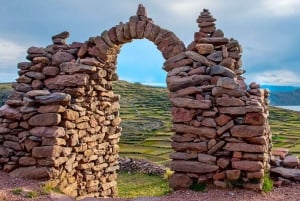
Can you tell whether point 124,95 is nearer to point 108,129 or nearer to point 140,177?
point 140,177

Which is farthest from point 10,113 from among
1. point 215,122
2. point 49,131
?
point 215,122

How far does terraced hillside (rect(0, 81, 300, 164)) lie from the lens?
29150mm

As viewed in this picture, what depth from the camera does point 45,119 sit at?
418 inches

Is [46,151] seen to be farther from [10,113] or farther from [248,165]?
[248,165]

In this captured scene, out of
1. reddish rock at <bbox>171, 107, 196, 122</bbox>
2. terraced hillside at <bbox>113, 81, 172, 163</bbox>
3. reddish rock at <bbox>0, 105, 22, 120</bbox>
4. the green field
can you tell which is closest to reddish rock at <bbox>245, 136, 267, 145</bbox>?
reddish rock at <bbox>171, 107, 196, 122</bbox>

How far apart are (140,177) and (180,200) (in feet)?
33.3

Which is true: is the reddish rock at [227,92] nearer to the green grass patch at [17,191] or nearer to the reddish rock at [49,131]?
the reddish rock at [49,131]

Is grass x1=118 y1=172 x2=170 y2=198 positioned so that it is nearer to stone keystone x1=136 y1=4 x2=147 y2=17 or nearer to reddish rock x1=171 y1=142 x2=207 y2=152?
reddish rock x1=171 y1=142 x2=207 y2=152

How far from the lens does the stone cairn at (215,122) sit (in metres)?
9.20

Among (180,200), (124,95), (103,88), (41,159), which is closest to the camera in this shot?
(180,200)

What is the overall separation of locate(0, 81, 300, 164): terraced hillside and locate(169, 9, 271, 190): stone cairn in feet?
45.0

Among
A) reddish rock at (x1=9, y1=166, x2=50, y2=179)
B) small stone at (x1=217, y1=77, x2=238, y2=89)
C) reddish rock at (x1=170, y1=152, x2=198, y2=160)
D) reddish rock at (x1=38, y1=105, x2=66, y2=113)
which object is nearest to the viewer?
small stone at (x1=217, y1=77, x2=238, y2=89)

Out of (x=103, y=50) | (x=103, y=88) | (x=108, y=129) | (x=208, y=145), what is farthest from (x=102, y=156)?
(x=208, y=145)

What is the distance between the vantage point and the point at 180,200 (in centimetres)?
868
